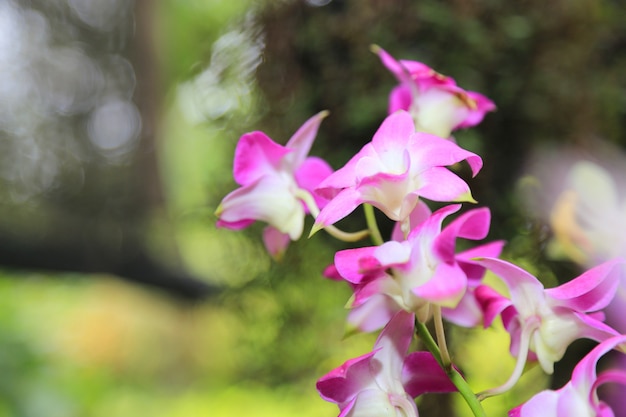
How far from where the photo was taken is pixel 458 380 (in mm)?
214

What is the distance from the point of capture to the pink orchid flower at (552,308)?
0.22m

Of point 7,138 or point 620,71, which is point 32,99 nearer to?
point 7,138

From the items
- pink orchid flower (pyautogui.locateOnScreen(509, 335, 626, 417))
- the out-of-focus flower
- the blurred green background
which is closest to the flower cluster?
pink orchid flower (pyautogui.locateOnScreen(509, 335, 626, 417))

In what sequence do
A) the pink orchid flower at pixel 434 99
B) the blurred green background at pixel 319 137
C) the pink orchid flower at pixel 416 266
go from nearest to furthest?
the pink orchid flower at pixel 416 266, the pink orchid flower at pixel 434 99, the blurred green background at pixel 319 137

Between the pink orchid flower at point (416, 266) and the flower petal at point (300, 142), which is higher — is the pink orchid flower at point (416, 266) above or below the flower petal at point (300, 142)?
below

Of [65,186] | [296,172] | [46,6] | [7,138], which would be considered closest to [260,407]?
[65,186]

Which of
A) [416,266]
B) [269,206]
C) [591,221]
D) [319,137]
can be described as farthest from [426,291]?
[319,137]

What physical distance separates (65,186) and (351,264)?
2269mm

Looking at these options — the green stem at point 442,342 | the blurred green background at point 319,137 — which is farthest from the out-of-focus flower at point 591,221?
the green stem at point 442,342

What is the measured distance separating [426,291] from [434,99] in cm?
14

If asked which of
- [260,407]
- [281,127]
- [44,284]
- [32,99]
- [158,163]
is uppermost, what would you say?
[32,99]

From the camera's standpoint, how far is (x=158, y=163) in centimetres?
205

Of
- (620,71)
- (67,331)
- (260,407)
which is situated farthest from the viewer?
(67,331)

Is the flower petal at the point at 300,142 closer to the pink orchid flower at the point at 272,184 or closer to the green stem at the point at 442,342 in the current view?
the pink orchid flower at the point at 272,184
